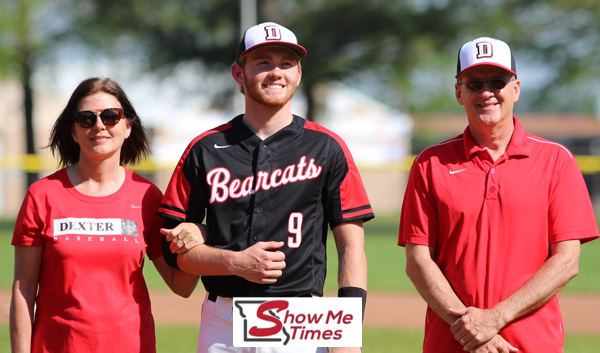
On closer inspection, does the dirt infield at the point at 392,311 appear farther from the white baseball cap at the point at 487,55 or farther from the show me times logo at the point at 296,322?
the show me times logo at the point at 296,322

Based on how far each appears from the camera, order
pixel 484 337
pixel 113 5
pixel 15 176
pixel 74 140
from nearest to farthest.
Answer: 1. pixel 484 337
2. pixel 74 140
3. pixel 113 5
4. pixel 15 176

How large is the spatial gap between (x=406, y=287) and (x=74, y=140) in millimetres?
8891

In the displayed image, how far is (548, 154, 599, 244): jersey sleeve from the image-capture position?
3.05 m

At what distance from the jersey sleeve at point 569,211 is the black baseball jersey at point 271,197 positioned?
890 mm

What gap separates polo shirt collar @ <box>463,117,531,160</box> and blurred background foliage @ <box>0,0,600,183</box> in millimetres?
19026

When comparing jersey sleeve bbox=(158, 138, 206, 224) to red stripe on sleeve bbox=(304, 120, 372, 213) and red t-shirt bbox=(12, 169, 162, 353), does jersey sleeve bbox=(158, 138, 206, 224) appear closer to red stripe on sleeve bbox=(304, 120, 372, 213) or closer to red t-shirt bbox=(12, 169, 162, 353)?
red t-shirt bbox=(12, 169, 162, 353)

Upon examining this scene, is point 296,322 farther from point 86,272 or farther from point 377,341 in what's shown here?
point 377,341

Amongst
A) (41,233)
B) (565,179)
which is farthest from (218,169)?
(565,179)

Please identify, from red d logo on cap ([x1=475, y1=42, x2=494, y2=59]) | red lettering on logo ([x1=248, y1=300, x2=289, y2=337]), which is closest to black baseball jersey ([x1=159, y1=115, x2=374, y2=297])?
red lettering on logo ([x1=248, y1=300, x2=289, y2=337])

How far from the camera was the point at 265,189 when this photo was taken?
3.01 metres

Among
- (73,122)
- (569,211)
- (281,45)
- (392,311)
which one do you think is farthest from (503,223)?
(392,311)

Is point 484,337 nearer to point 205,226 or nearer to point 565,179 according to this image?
point 565,179

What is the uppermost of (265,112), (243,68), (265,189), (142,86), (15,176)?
(142,86)

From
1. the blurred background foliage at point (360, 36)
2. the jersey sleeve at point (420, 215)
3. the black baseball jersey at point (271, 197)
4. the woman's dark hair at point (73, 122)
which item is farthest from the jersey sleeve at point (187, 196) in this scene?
the blurred background foliage at point (360, 36)
